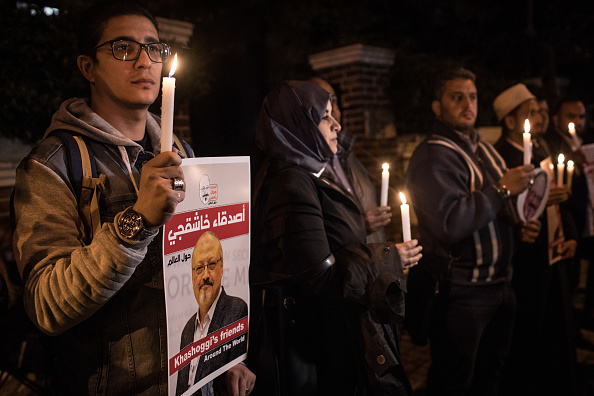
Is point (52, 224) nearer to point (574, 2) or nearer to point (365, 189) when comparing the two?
point (365, 189)

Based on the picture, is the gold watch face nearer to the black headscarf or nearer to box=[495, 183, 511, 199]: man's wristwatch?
the black headscarf

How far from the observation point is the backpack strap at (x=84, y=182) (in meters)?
1.31

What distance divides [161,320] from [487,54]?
29.3 feet

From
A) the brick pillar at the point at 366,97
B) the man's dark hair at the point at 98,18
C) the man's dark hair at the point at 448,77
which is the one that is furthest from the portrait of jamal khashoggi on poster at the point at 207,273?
the brick pillar at the point at 366,97

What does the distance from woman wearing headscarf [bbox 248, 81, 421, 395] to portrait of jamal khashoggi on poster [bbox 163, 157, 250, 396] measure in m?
0.38

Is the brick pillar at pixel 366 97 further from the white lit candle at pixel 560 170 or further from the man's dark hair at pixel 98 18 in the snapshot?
the man's dark hair at pixel 98 18

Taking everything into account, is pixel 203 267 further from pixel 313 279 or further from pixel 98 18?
pixel 98 18

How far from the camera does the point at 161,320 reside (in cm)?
140

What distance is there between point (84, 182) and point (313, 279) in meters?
1.02

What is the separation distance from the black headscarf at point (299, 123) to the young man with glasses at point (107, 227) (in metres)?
0.78

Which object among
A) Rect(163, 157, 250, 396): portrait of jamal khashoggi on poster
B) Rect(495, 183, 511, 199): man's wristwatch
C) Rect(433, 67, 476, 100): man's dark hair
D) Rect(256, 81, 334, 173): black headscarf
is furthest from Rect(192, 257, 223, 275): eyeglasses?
Rect(433, 67, 476, 100): man's dark hair

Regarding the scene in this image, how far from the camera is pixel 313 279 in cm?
199

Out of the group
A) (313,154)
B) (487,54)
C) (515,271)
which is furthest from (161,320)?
(487,54)

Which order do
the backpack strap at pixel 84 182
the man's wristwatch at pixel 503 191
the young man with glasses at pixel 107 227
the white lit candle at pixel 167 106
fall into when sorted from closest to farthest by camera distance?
the white lit candle at pixel 167 106 < the young man with glasses at pixel 107 227 < the backpack strap at pixel 84 182 < the man's wristwatch at pixel 503 191
